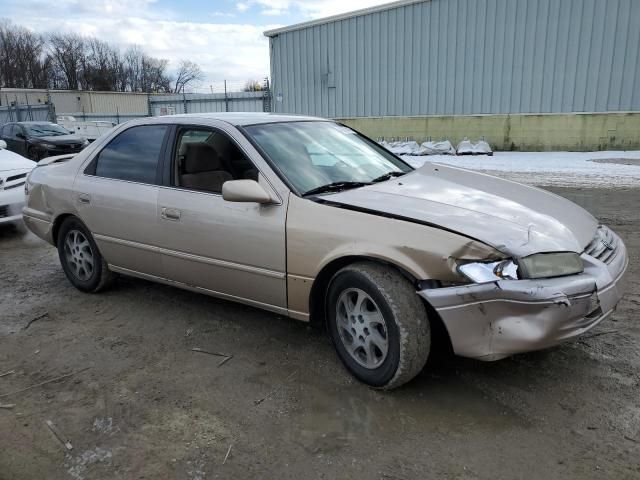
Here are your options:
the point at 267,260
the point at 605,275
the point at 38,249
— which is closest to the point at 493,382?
the point at 605,275

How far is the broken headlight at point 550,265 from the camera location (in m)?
2.55

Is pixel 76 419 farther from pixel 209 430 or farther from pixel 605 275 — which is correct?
pixel 605 275

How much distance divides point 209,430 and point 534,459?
1570 millimetres

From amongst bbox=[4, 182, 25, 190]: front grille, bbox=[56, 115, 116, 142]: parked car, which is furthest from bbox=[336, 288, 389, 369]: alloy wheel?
bbox=[56, 115, 116, 142]: parked car

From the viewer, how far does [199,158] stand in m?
3.92

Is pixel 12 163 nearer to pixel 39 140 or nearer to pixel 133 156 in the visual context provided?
pixel 133 156

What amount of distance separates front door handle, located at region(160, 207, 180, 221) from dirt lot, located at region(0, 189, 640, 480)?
846 mm

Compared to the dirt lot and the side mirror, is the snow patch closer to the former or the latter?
the dirt lot

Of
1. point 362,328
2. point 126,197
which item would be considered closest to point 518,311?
point 362,328

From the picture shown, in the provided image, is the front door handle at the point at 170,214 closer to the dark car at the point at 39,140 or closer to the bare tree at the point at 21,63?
the dark car at the point at 39,140

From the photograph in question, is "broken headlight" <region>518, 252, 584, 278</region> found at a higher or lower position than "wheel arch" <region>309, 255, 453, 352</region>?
higher

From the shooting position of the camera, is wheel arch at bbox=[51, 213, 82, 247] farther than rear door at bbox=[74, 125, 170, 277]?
Yes

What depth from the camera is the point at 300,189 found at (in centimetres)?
327

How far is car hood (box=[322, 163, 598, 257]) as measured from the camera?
8.78 ft
